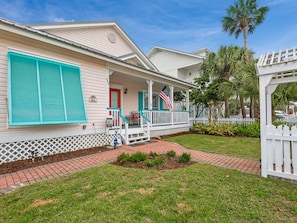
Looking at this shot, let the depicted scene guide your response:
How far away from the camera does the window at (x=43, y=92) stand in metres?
4.86

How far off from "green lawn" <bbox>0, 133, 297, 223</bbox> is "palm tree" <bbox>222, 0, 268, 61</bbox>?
16.8 meters

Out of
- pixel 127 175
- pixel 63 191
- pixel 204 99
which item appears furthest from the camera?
pixel 204 99

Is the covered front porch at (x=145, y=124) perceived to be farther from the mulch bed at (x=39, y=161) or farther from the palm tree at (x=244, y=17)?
the palm tree at (x=244, y=17)

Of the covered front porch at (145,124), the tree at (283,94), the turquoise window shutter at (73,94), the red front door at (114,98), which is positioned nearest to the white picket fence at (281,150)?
the covered front porch at (145,124)

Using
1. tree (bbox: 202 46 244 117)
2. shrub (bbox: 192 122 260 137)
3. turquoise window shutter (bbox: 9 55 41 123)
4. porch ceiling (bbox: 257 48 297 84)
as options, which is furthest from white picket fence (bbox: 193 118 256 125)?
turquoise window shutter (bbox: 9 55 41 123)

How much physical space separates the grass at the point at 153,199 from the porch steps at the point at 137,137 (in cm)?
390

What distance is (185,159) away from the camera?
16.2ft

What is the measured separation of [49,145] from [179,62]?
677 inches

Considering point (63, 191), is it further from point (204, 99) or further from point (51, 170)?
point (204, 99)

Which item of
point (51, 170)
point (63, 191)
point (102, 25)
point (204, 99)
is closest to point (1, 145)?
point (51, 170)

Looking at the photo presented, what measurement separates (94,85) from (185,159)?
5005mm

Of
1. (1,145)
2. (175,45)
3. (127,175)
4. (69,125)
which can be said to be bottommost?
(127,175)

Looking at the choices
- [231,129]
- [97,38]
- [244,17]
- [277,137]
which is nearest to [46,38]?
[97,38]

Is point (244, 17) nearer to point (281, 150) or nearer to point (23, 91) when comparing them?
point (281, 150)
